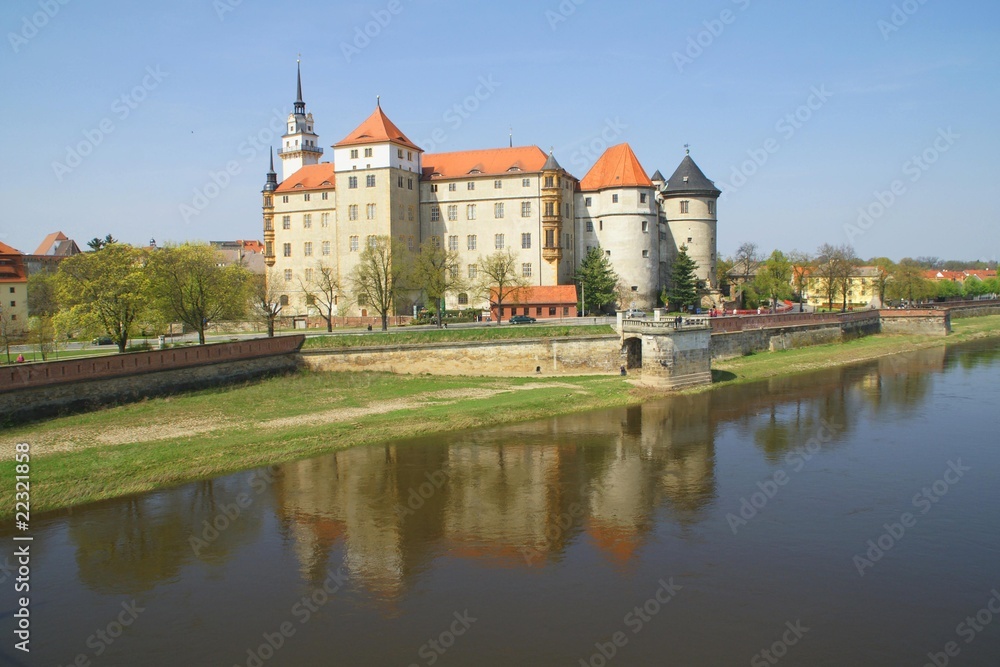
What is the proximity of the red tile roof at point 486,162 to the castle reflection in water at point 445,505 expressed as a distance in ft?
127

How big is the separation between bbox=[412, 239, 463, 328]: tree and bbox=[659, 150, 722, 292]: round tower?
Result: 24.8 meters

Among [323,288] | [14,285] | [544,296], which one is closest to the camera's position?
[14,285]

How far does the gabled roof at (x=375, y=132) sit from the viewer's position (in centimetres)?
6291

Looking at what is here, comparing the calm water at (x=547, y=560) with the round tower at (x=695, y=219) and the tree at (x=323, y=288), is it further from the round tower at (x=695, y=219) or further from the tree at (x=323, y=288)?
the round tower at (x=695, y=219)

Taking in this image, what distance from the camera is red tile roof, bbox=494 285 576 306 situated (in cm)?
6094

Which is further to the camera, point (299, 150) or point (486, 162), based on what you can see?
point (299, 150)

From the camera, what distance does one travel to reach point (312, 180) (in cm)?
6900

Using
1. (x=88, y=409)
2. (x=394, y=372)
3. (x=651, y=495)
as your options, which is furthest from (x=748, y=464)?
(x=88, y=409)

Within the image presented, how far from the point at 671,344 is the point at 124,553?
96.6 feet

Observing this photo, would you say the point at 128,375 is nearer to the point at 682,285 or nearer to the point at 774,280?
the point at 682,285

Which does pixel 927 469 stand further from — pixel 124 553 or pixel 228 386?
pixel 228 386

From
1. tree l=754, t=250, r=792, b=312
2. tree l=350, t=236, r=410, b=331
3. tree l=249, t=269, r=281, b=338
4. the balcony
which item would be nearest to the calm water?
tree l=249, t=269, r=281, b=338

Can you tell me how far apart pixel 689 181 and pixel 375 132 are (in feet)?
105

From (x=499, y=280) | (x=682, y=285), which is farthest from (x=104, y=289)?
(x=682, y=285)
